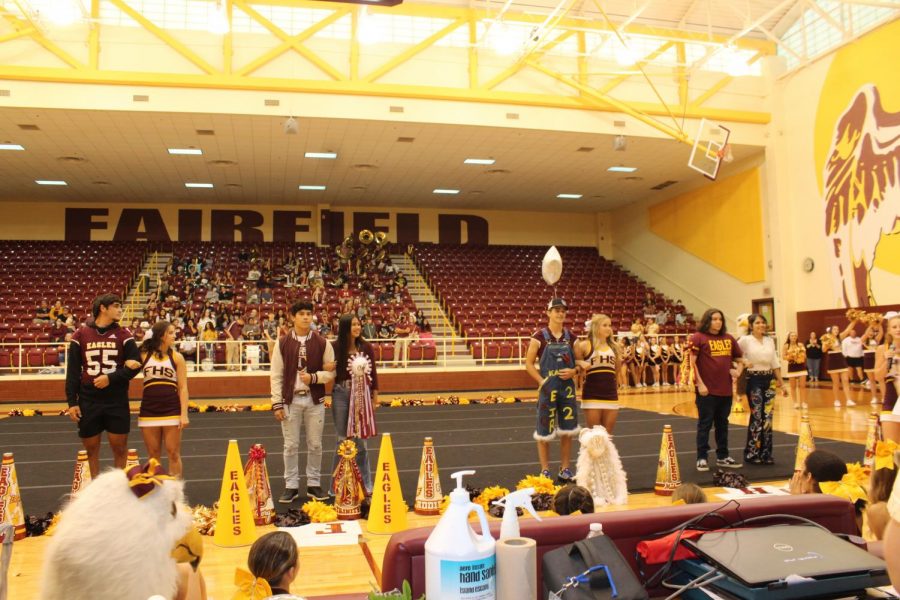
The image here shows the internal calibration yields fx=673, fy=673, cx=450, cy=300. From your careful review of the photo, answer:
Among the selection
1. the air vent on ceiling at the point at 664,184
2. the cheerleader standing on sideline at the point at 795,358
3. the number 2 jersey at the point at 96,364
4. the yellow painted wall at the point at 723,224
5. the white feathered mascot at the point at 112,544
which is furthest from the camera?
the air vent on ceiling at the point at 664,184

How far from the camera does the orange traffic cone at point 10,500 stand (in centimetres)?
476

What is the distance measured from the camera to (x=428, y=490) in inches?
214

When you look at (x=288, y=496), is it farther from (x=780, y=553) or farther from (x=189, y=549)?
(x=780, y=553)

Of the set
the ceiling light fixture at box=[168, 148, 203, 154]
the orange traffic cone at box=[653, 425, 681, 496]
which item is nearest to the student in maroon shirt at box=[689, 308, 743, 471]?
the orange traffic cone at box=[653, 425, 681, 496]

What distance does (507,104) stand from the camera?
53.1 ft

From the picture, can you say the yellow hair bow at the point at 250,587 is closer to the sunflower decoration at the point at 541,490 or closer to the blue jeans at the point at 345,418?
the sunflower decoration at the point at 541,490

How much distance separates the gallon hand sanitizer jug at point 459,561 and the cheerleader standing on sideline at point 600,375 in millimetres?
4788

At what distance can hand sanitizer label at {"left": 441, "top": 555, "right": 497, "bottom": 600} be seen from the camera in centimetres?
167

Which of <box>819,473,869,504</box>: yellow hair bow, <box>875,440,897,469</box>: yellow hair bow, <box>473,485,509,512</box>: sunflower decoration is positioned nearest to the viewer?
<box>875,440,897,469</box>: yellow hair bow

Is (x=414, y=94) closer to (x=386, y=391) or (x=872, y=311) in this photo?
(x=386, y=391)

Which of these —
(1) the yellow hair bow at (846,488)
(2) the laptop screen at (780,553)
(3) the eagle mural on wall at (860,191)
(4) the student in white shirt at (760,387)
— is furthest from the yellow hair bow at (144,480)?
(3) the eagle mural on wall at (860,191)

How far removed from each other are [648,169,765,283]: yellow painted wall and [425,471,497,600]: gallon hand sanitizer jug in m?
19.5

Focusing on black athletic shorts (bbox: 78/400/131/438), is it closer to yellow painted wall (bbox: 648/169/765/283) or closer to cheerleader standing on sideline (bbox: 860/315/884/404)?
cheerleader standing on sideline (bbox: 860/315/884/404)

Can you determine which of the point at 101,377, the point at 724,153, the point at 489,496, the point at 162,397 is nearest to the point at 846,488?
the point at 489,496
